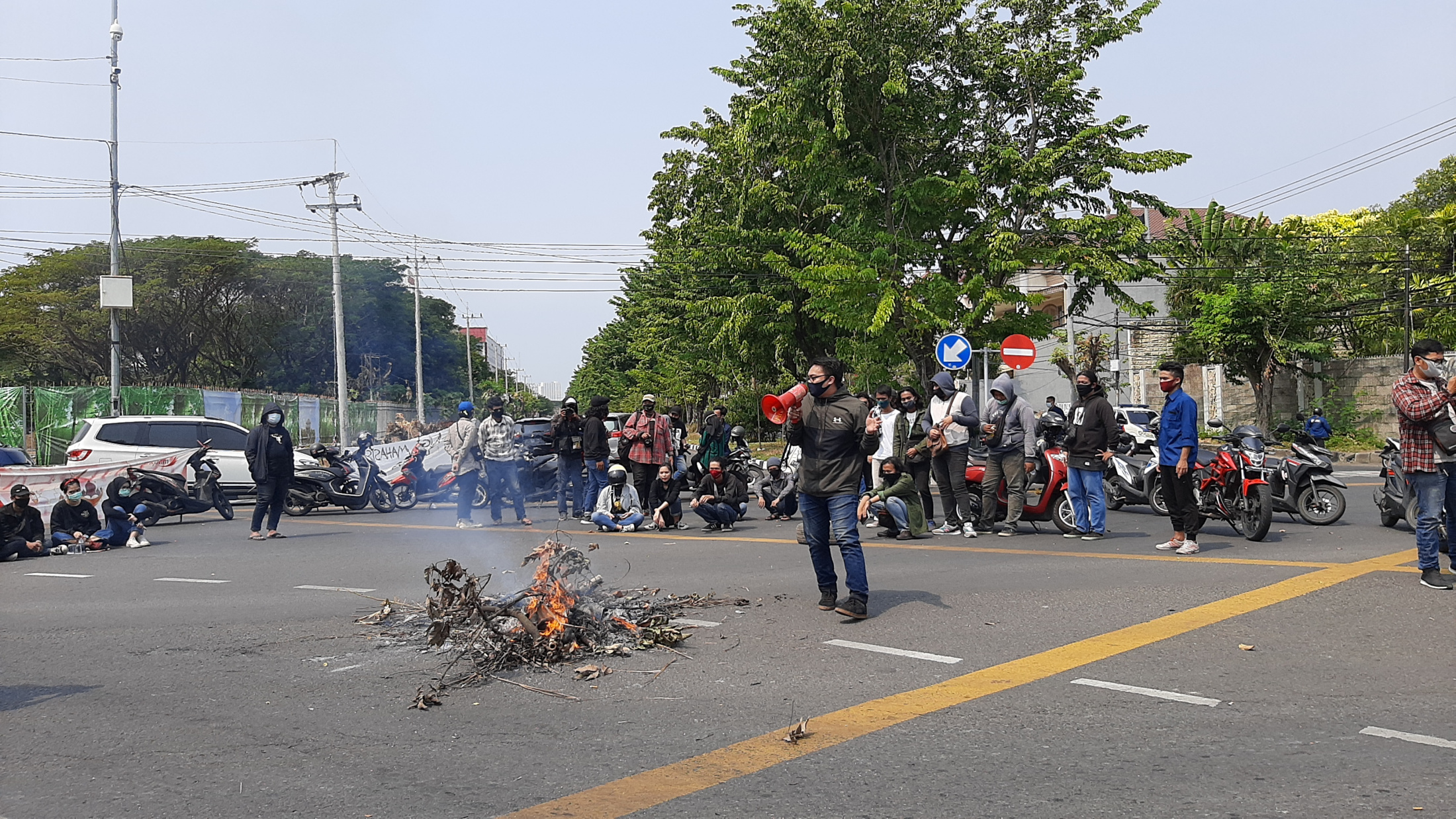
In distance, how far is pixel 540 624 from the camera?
20.3ft

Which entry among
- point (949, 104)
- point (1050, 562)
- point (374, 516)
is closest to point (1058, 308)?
point (949, 104)

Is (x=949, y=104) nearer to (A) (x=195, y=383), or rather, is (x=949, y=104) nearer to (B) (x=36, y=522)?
(B) (x=36, y=522)

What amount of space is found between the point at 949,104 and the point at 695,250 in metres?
9.76

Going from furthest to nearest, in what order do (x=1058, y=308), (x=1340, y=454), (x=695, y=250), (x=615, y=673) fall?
(x=1058, y=308)
(x=695, y=250)
(x=1340, y=454)
(x=615, y=673)

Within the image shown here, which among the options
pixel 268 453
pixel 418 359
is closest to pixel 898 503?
pixel 268 453

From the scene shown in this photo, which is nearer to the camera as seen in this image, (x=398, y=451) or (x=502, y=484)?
(x=502, y=484)

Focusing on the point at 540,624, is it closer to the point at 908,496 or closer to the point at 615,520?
the point at 908,496

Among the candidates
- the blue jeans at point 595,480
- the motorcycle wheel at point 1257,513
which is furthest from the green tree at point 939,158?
the motorcycle wheel at point 1257,513

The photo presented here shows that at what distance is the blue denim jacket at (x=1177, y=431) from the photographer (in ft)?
31.8

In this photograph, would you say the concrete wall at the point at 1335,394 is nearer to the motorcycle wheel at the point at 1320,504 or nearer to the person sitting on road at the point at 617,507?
the motorcycle wheel at the point at 1320,504

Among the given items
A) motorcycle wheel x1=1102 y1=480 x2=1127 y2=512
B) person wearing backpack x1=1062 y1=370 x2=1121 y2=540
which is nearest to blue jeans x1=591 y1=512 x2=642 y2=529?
person wearing backpack x1=1062 y1=370 x2=1121 y2=540

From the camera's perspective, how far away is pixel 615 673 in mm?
5816

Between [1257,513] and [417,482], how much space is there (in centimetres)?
1240

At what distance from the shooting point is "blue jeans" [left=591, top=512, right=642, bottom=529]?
13297mm
